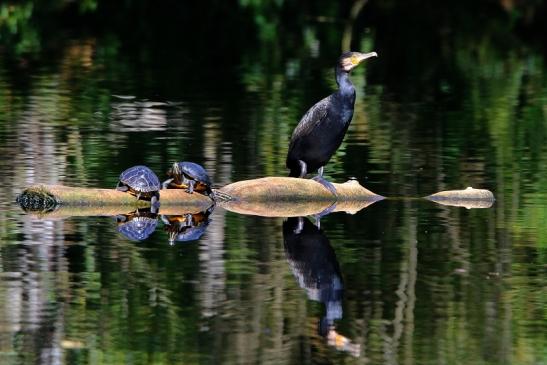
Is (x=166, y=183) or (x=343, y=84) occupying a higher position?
(x=343, y=84)

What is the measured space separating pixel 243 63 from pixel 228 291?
59.3 feet

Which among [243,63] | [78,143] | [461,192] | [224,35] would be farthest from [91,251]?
[224,35]

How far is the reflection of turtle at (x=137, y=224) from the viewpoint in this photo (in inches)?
493

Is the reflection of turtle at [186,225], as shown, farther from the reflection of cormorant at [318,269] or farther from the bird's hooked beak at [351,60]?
the bird's hooked beak at [351,60]

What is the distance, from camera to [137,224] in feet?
42.6

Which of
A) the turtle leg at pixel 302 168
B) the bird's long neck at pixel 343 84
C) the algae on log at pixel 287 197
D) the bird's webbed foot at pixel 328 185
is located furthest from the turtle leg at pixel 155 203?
the bird's long neck at pixel 343 84

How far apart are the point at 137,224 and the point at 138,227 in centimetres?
11

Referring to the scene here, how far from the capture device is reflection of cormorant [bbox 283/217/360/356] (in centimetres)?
965

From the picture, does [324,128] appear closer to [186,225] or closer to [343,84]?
[343,84]

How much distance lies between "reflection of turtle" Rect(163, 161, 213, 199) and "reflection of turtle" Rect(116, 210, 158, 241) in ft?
1.67

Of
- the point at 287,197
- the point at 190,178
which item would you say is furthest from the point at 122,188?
the point at 287,197

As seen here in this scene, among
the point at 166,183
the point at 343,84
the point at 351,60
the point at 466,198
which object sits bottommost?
the point at 466,198

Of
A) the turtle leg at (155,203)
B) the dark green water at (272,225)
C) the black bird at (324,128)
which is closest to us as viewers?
the dark green water at (272,225)

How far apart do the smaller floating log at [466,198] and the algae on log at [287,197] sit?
0.67 metres
